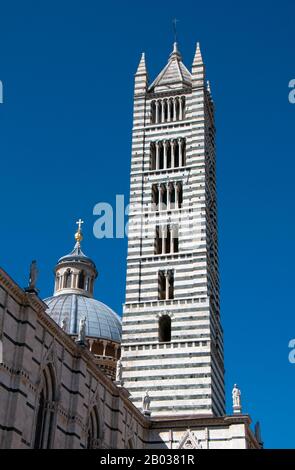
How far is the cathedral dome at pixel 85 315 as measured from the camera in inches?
1740

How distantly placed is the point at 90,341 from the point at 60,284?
21.7 ft

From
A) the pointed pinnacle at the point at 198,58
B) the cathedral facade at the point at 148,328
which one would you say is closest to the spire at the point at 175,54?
the cathedral facade at the point at 148,328

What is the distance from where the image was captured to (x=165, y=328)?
1421 inches

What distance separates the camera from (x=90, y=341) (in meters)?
44.1

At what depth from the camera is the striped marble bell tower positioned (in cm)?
3391

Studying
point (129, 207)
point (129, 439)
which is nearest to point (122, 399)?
point (129, 439)

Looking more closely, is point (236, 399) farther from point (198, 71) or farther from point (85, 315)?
point (198, 71)

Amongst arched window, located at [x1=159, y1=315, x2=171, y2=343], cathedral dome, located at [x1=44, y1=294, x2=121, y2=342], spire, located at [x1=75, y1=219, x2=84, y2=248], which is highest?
spire, located at [x1=75, y1=219, x2=84, y2=248]

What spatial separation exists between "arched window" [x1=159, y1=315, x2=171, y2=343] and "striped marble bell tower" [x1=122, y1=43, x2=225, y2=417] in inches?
2.1

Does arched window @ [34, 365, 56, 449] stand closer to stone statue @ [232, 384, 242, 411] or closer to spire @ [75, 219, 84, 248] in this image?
stone statue @ [232, 384, 242, 411]

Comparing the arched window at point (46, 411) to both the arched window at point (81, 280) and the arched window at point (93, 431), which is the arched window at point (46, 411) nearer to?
the arched window at point (93, 431)

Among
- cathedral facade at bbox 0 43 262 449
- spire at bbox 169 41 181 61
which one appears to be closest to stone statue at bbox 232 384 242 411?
cathedral facade at bbox 0 43 262 449
